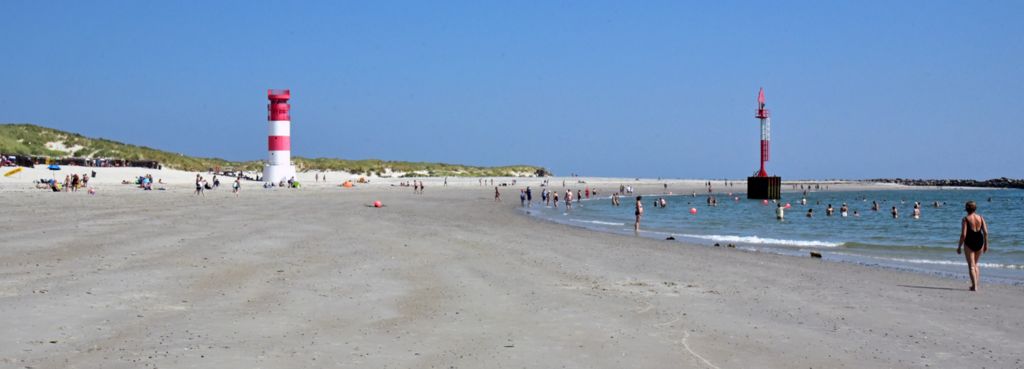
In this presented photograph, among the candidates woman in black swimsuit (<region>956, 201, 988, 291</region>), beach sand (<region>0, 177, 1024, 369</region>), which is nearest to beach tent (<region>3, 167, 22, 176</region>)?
beach sand (<region>0, 177, 1024, 369</region>)

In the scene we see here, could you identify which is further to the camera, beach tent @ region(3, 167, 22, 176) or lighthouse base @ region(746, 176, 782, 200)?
lighthouse base @ region(746, 176, 782, 200)

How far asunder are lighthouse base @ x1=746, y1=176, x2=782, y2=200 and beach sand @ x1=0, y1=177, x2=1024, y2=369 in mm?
51607

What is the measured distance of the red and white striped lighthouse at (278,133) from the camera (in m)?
59.6

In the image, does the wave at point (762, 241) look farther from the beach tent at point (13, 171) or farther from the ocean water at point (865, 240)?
the beach tent at point (13, 171)

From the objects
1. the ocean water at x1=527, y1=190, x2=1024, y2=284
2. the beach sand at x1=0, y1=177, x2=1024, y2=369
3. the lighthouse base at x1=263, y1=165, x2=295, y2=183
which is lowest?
the ocean water at x1=527, y1=190, x2=1024, y2=284

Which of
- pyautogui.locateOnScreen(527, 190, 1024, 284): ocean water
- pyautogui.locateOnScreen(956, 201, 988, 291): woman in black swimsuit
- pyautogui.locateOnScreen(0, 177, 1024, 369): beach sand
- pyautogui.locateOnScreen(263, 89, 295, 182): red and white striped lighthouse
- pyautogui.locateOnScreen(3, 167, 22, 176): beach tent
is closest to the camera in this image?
pyautogui.locateOnScreen(0, 177, 1024, 369): beach sand

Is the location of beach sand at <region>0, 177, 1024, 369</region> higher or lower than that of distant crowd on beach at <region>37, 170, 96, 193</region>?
lower

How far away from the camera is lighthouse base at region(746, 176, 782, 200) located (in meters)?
66.7

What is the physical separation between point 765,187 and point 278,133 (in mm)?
39364

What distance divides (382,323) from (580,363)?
2.47 meters

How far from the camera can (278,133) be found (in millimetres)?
59625

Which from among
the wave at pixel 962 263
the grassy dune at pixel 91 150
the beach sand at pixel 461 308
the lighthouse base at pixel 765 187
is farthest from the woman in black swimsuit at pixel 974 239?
the grassy dune at pixel 91 150

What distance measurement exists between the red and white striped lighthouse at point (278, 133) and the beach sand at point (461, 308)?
42969 mm

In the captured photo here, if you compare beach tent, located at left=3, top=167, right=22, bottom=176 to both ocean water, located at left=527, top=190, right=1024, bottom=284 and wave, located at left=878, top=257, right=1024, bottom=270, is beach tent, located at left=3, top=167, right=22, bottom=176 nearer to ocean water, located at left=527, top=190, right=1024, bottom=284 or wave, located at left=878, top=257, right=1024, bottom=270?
ocean water, located at left=527, top=190, right=1024, bottom=284
